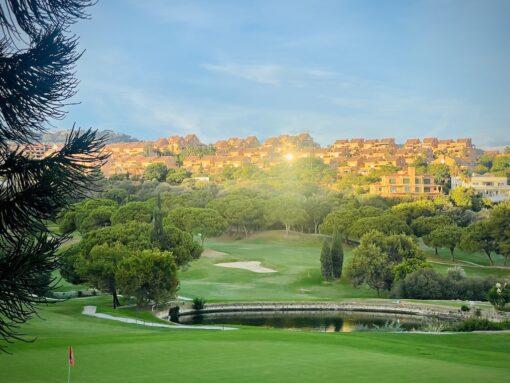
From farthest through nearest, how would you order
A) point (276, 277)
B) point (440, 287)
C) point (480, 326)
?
point (276, 277), point (440, 287), point (480, 326)

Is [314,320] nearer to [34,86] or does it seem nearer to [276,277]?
[276,277]

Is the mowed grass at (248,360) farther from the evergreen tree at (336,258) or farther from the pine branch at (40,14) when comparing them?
the evergreen tree at (336,258)

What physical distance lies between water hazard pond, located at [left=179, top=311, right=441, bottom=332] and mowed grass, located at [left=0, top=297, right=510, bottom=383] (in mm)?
13349

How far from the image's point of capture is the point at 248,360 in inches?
688

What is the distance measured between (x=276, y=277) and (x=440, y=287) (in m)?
15.8

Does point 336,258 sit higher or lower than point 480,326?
higher

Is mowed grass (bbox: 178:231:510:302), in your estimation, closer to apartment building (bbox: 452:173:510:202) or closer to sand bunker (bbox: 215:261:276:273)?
sand bunker (bbox: 215:261:276:273)

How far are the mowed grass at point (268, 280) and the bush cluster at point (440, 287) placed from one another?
4304 mm

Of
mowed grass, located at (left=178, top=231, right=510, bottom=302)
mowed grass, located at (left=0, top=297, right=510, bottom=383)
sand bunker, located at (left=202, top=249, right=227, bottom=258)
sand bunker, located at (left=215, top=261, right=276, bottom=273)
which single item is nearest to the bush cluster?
mowed grass, located at (left=178, top=231, right=510, bottom=302)

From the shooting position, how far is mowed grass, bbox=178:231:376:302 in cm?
4962

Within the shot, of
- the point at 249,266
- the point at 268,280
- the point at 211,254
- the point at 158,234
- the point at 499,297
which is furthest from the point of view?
the point at 211,254

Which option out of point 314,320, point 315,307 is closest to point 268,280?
point 315,307

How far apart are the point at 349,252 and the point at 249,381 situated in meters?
58.4

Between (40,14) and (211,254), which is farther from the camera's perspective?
(211,254)
